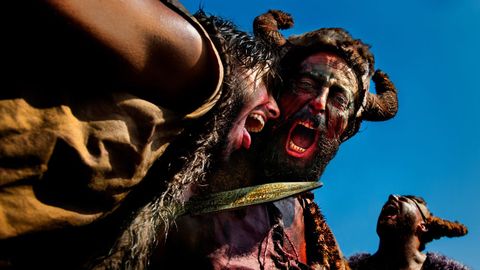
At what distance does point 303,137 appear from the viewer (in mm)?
3016

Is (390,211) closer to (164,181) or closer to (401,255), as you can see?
(401,255)

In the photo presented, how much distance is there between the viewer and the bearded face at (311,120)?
2.83 metres

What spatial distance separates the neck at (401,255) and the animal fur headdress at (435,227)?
15 cm

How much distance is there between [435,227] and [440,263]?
10.5 inches

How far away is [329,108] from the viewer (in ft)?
10.3

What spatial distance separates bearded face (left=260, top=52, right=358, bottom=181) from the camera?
2.83 metres

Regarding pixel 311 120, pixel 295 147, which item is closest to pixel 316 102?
pixel 311 120

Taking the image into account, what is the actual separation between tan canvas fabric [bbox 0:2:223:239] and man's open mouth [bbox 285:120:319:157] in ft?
5.90

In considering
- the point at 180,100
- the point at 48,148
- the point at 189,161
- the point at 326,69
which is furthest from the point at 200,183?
the point at 326,69

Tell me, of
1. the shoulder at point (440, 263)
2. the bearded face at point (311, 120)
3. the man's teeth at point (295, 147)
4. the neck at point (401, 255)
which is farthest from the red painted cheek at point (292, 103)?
the shoulder at point (440, 263)

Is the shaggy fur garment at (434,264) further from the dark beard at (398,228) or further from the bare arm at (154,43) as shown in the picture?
the bare arm at (154,43)

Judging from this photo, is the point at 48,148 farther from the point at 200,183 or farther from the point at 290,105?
the point at 290,105

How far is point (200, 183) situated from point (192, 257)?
342mm

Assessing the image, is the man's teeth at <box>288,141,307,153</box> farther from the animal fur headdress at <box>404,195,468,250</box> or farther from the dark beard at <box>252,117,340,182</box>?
the animal fur headdress at <box>404,195,468,250</box>
